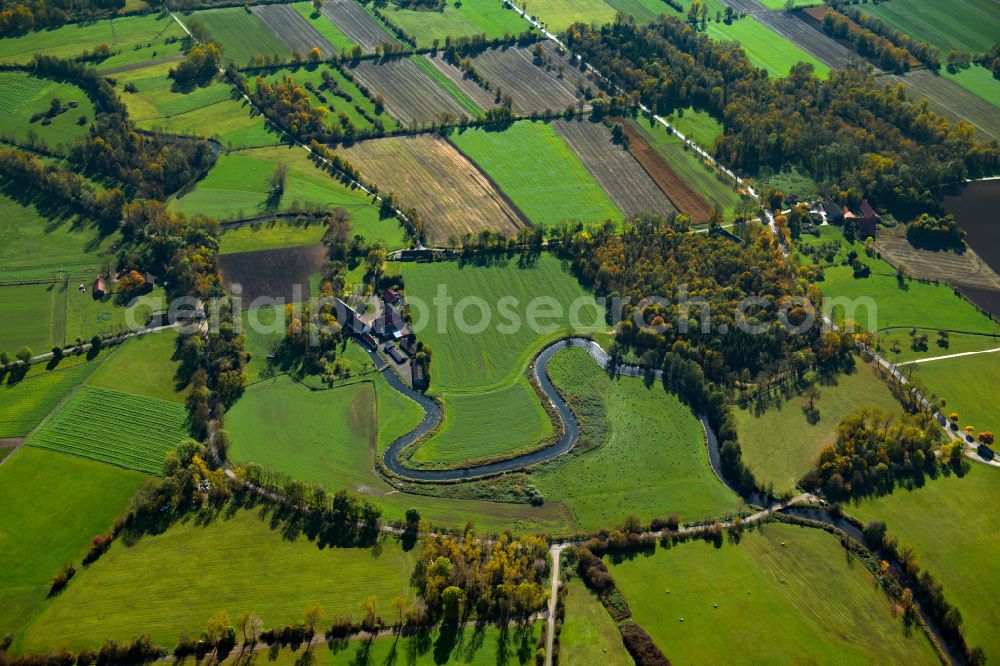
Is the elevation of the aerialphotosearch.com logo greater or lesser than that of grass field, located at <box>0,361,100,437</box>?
greater

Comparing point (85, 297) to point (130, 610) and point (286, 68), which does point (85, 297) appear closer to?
point (130, 610)

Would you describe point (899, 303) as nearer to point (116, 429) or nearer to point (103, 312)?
point (116, 429)

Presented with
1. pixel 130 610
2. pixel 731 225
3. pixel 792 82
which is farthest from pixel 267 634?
pixel 792 82

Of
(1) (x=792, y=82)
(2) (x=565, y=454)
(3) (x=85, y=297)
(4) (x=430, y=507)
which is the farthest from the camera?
(1) (x=792, y=82)

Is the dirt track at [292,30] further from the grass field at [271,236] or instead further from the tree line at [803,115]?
the grass field at [271,236]

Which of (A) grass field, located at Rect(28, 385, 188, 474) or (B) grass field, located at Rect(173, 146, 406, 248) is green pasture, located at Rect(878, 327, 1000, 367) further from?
(A) grass field, located at Rect(28, 385, 188, 474)

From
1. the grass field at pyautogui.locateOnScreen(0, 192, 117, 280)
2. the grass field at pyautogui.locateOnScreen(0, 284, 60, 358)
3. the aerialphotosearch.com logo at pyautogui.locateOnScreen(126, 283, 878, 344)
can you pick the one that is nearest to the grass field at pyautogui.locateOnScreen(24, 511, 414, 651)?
the aerialphotosearch.com logo at pyautogui.locateOnScreen(126, 283, 878, 344)
